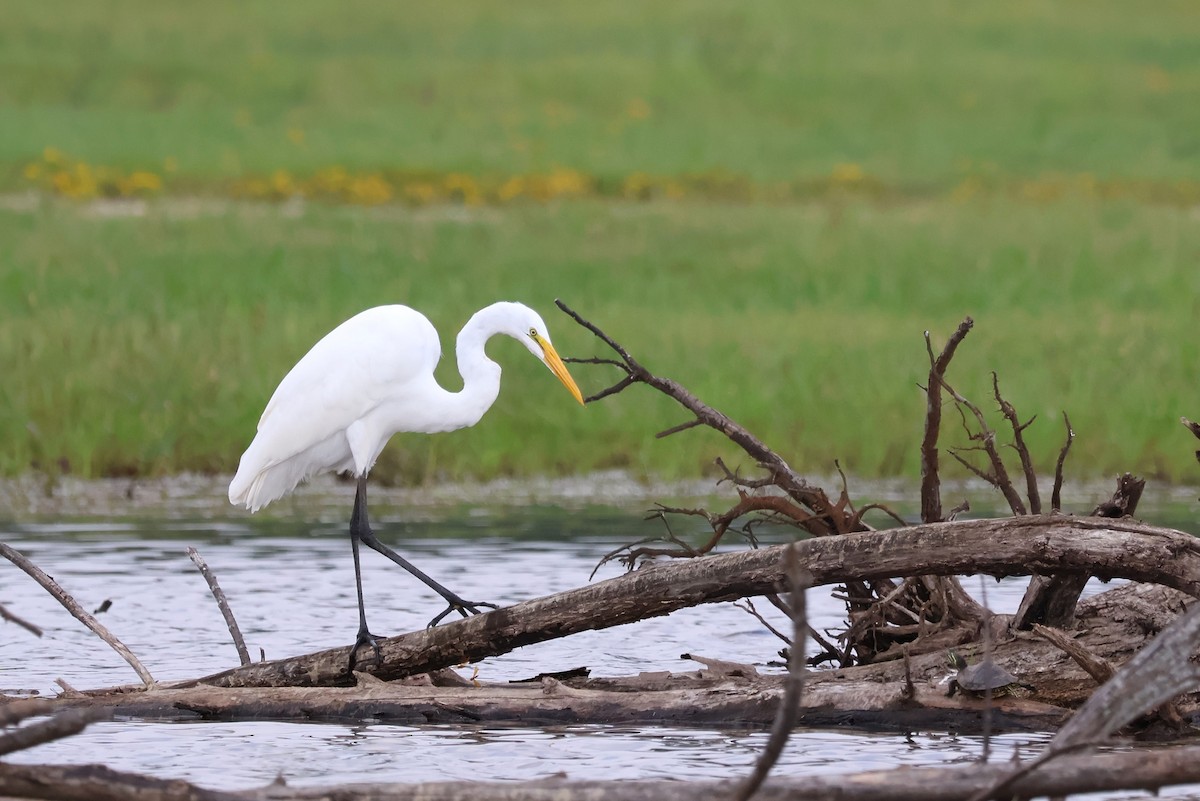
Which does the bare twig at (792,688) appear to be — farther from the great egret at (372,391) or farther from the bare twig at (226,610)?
the great egret at (372,391)

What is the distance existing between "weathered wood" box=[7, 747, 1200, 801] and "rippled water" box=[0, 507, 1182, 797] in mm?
1420

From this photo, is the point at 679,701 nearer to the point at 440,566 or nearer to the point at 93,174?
the point at 440,566

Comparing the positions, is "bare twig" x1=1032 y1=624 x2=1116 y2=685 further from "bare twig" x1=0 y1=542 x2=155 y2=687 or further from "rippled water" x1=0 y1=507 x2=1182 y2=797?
"bare twig" x1=0 y1=542 x2=155 y2=687

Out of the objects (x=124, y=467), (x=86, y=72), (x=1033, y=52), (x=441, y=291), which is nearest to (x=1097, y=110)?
(x=1033, y=52)

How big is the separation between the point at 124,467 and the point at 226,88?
19683 mm

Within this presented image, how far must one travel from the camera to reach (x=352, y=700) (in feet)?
18.8

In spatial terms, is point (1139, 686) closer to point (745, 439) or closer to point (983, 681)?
point (983, 681)

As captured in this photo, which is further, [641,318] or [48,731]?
[641,318]

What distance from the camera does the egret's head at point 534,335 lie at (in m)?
6.72

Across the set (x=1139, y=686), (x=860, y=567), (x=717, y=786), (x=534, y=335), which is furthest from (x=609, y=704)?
(x=1139, y=686)

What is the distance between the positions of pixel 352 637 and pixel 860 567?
8.46 ft

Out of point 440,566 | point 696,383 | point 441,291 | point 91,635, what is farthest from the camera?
point 441,291

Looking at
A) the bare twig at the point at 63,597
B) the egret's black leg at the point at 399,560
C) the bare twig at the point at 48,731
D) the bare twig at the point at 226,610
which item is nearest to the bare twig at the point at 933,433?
the egret's black leg at the point at 399,560

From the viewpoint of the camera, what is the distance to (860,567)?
5.12 meters
